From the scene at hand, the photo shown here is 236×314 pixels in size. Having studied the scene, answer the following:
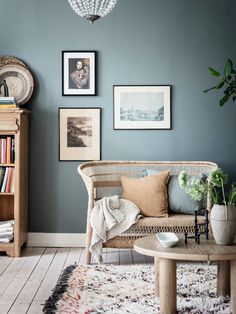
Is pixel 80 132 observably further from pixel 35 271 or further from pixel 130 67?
pixel 35 271

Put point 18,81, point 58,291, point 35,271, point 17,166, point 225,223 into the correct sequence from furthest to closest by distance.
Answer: point 18,81 < point 17,166 < point 35,271 < point 58,291 < point 225,223

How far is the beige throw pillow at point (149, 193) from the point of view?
483 cm

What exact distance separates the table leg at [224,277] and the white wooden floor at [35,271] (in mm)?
1176

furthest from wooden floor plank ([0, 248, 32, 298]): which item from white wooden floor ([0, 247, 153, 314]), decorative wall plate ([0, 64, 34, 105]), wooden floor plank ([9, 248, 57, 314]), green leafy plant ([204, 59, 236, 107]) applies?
green leafy plant ([204, 59, 236, 107])

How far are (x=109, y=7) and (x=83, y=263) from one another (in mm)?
2177

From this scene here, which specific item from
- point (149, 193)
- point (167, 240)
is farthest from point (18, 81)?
point (167, 240)

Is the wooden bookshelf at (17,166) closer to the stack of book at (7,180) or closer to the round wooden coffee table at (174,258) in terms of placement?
the stack of book at (7,180)

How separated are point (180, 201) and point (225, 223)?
143cm

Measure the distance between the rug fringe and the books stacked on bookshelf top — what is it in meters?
1.59

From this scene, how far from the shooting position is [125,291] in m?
3.83

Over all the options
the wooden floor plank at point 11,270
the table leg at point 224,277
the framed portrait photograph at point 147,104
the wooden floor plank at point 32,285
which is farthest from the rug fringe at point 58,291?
the framed portrait photograph at point 147,104

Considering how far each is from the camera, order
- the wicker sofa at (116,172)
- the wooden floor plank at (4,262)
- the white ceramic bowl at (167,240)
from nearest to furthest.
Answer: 1. the white ceramic bowl at (167,240)
2. the wooden floor plank at (4,262)
3. the wicker sofa at (116,172)

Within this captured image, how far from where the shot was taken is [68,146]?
5512 mm

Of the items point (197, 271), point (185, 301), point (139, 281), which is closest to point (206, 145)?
point (197, 271)
